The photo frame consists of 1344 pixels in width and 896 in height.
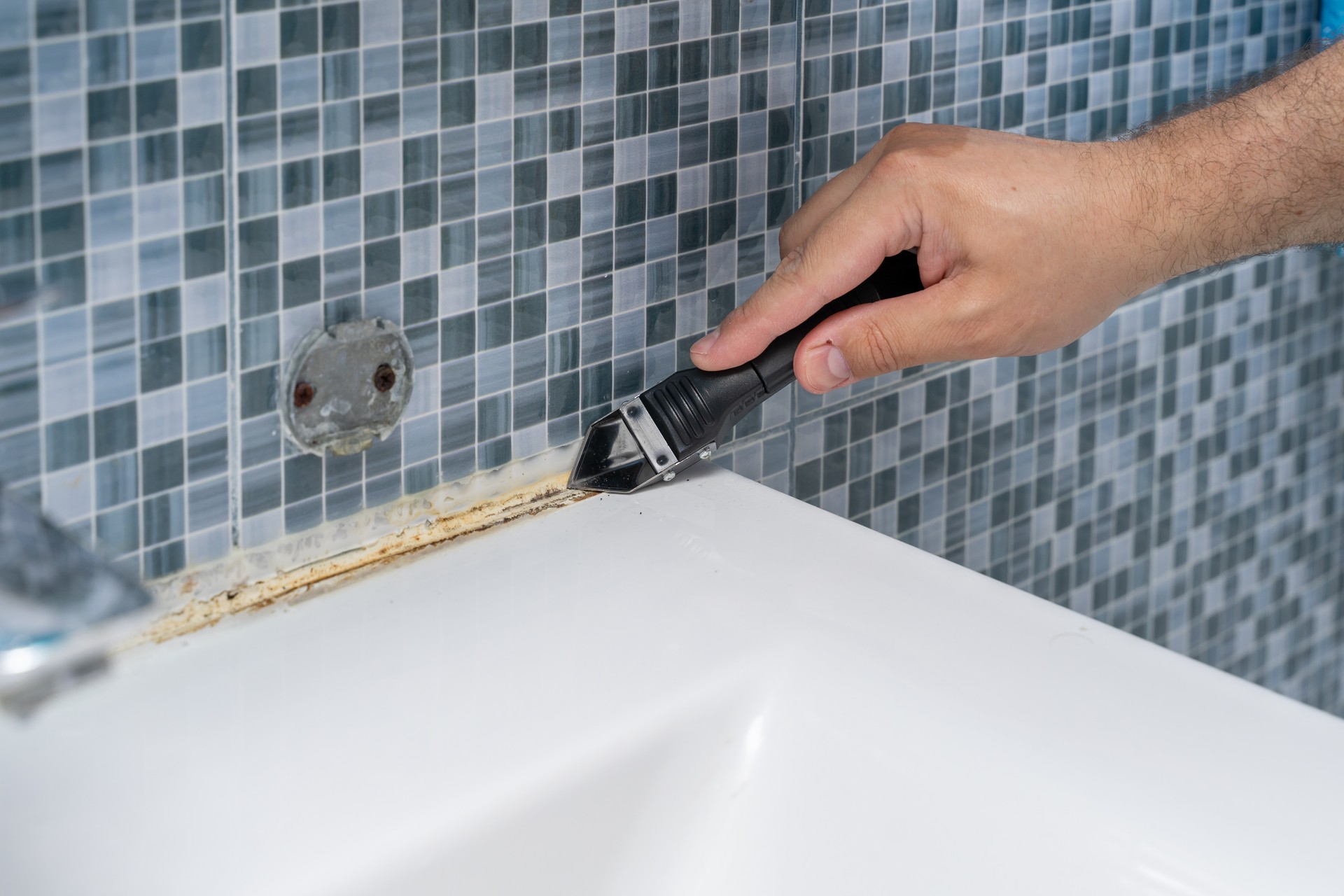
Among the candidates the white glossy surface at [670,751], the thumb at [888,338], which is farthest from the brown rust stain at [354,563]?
the thumb at [888,338]

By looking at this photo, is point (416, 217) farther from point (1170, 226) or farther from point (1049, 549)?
point (1049, 549)

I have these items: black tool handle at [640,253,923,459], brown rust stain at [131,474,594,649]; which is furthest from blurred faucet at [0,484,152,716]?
black tool handle at [640,253,923,459]

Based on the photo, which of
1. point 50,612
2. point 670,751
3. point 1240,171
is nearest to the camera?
point 50,612

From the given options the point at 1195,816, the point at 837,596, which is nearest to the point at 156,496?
the point at 837,596

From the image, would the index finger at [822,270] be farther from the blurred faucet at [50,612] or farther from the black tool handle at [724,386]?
the blurred faucet at [50,612]

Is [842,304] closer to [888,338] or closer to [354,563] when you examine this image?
[888,338]

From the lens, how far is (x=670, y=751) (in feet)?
1.49

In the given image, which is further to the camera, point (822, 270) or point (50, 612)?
point (822, 270)

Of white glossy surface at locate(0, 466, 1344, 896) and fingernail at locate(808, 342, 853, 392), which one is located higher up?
fingernail at locate(808, 342, 853, 392)

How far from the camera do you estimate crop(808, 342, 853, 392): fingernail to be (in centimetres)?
54

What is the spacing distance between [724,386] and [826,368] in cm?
4

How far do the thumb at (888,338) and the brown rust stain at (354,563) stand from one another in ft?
0.37

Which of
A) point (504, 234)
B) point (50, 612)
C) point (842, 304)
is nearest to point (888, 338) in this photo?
point (842, 304)

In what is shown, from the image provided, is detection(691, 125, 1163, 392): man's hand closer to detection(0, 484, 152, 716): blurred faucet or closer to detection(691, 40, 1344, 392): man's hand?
detection(691, 40, 1344, 392): man's hand
